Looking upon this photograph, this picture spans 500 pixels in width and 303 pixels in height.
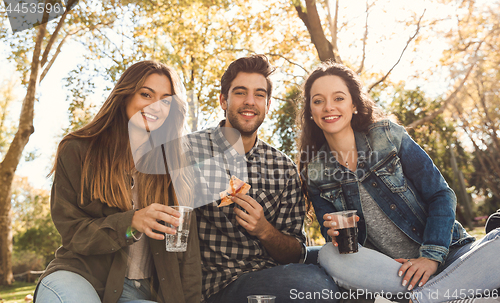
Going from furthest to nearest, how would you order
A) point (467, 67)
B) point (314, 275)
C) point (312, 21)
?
1. point (467, 67)
2. point (312, 21)
3. point (314, 275)

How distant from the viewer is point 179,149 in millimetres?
3100

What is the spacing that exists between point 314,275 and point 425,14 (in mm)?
9452

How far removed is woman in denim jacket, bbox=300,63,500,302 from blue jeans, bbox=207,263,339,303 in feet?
0.49

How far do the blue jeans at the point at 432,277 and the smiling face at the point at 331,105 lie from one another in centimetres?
109

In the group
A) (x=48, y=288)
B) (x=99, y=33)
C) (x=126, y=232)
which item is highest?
(x=99, y=33)

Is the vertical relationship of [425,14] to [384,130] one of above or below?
above

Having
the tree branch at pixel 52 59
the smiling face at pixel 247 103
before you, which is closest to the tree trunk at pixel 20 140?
the tree branch at pixel 52 59

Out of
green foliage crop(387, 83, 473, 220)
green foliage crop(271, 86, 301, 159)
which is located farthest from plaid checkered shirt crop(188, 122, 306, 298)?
green foliage crop(387, 83, 473, 220)

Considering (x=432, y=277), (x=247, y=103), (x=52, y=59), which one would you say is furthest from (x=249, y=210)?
(x=52, y=59)

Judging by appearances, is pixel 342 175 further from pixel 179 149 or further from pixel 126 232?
pixel 126 232

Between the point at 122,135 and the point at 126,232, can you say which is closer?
the point at 126,232

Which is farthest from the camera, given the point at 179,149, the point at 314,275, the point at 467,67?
the point at 467,67

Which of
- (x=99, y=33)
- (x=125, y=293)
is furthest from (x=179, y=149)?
(x=99, y=33)

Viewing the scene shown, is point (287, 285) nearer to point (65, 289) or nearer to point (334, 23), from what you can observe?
point (65, 289)
